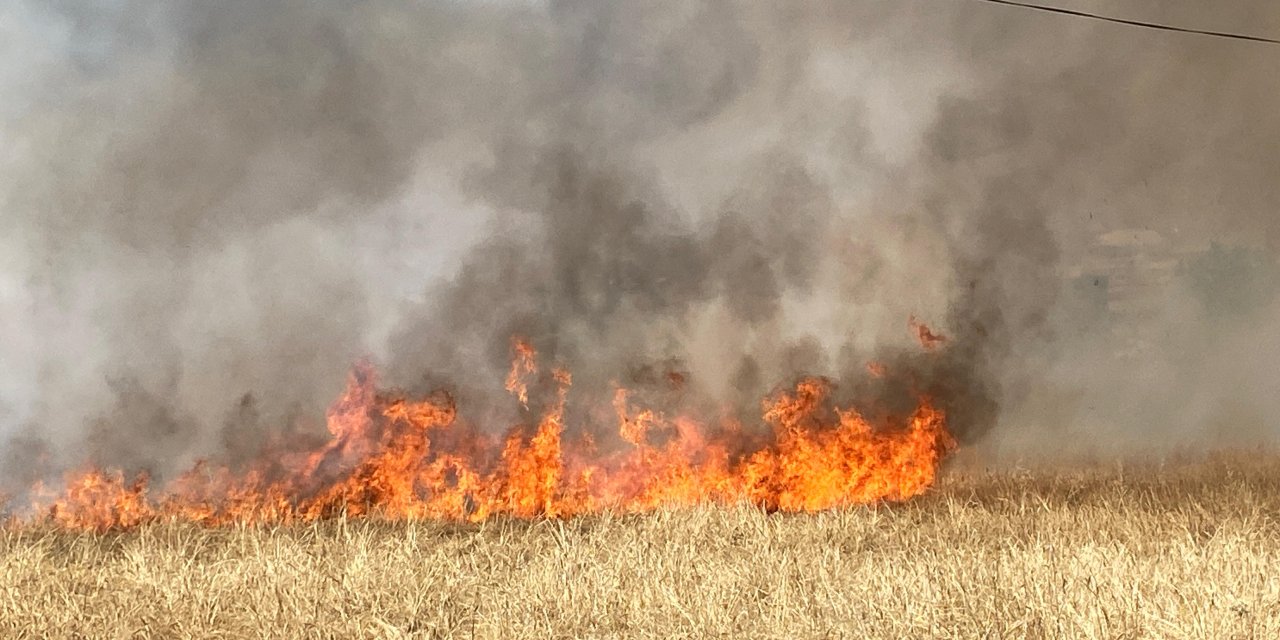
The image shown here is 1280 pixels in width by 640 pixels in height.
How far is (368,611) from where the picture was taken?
6711 mm

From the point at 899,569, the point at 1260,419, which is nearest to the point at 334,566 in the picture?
the point at 899,569

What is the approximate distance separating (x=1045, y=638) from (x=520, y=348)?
9918 millimetres

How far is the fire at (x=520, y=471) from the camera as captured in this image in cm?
1150

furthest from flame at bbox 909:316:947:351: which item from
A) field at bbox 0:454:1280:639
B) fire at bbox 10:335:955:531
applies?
field at bbox 0:454:1280:639

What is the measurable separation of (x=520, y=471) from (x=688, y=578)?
5359 millimetres

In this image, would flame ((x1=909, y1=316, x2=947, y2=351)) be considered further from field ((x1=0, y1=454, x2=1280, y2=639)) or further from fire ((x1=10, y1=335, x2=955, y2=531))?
field ((x1=0, y1=454, x2=1280, y2=639))

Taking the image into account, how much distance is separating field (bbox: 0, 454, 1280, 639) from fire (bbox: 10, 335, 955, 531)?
1212mm

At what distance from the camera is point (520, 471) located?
1238 centimetres

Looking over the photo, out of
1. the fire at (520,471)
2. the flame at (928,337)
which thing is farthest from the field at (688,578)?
the flame at (928,337)

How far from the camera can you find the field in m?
6.21

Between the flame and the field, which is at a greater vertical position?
the flame

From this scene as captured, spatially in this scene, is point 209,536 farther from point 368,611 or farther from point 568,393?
point 568,393

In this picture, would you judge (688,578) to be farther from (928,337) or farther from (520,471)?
(928,337)

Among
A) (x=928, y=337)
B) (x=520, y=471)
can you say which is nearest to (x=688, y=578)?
(x=520, y=471)
